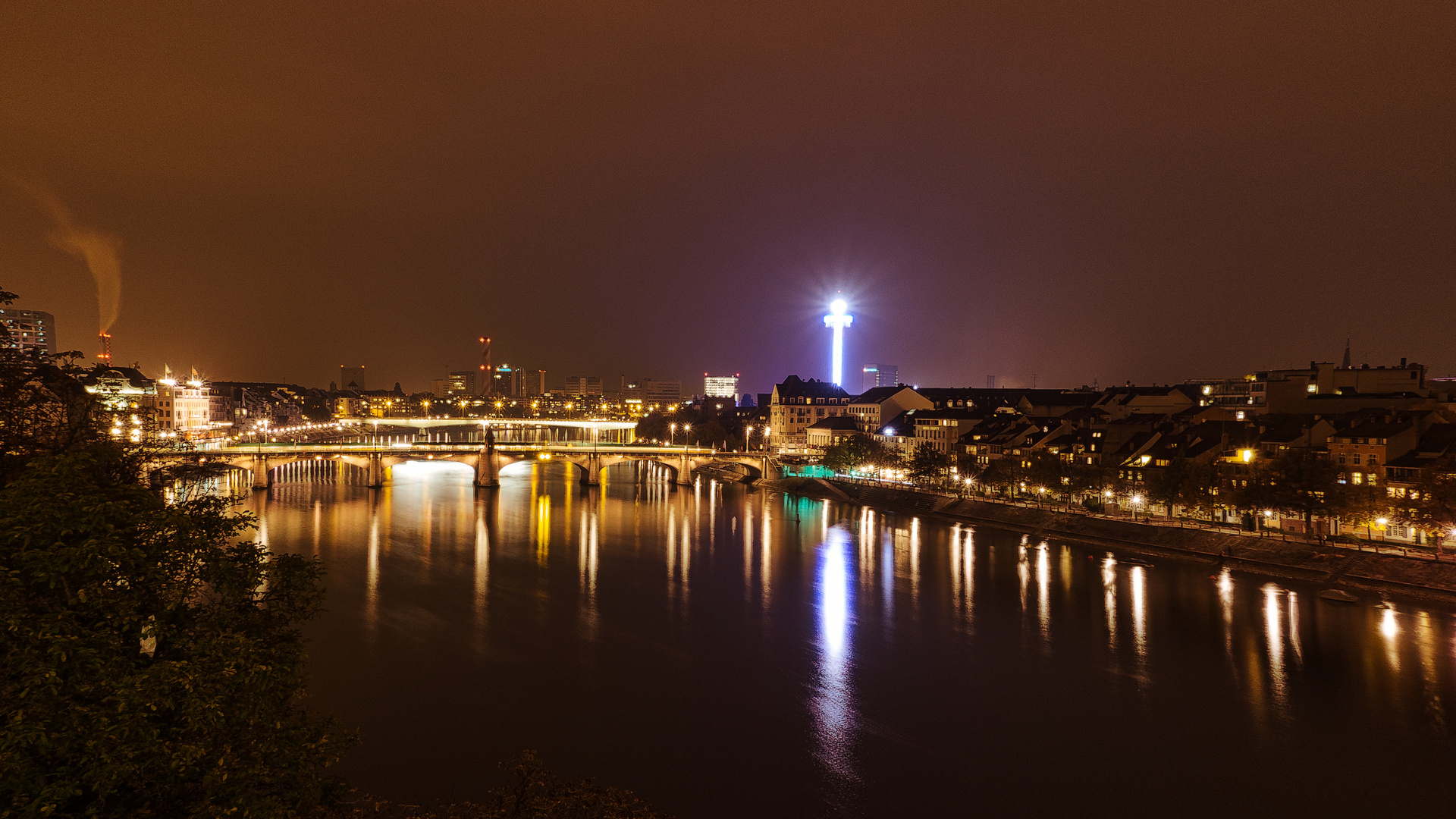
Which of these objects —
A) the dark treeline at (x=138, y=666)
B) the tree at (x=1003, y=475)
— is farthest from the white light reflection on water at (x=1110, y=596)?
the dark treeline at (x=138, y=666)

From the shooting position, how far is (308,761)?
22.9 ft

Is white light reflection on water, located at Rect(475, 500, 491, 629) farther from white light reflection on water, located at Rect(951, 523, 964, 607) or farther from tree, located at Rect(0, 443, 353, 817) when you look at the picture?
tree, located at Rect(0, 443, 353, 817)

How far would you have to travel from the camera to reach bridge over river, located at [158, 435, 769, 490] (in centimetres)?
5044

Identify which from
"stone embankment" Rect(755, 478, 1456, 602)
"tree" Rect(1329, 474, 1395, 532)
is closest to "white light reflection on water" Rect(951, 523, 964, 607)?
"stone embankment" Rect(755, 478, 1456, 602)


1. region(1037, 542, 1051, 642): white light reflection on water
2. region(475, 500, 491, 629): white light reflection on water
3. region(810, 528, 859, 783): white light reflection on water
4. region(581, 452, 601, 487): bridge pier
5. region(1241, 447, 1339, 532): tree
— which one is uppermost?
region(1241, 447, 1339, 532): tree

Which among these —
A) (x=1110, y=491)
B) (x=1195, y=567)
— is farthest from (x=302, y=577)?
(x=1110, y=491)

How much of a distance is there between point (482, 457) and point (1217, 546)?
4341 centimetres

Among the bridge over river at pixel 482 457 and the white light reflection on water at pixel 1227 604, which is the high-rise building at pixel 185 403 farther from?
the white light reflection on water at pixel 1227 604

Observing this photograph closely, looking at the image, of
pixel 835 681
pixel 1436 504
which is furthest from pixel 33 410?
pixel 1436 504

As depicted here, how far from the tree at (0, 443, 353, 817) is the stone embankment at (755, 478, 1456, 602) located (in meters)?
29.3

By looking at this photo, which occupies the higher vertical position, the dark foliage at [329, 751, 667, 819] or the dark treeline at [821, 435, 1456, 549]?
the dark treeline at [821, 435, 1456, 549]

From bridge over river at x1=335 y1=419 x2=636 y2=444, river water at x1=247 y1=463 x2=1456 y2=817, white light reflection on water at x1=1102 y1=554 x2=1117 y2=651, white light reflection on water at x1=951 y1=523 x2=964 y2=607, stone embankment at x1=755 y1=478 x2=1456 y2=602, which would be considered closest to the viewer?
river water at x1=247 y1=463 x2=1456 y2=817

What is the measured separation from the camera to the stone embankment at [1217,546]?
2423 centimetres

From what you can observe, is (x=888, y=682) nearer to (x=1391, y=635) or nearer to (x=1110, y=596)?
(x=1110, y=596)
